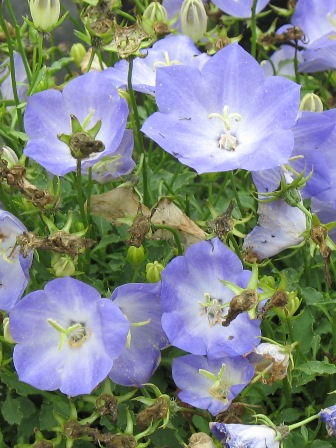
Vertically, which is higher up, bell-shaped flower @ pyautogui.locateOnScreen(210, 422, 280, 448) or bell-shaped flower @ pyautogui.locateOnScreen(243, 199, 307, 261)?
bell-shaped flower @ pyautogui.locateOnScreen(243, 199, 307, 261)

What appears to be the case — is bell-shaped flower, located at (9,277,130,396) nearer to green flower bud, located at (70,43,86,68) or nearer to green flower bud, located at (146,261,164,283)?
green flower bud, located at (146,261,164,283)

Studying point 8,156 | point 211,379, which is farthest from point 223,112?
point 211,379

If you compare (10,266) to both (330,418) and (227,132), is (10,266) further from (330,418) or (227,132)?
(330,418)

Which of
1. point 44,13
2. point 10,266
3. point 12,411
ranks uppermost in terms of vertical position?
point 44,13

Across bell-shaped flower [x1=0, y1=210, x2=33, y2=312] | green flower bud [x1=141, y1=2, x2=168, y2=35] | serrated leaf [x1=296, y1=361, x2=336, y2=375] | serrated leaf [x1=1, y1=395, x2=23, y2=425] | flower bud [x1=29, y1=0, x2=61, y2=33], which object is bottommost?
serrated leaf [x1=1, y1=395, x2=23, y2=425]

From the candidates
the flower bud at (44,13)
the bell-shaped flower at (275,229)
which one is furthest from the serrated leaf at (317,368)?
the flower bud at (44,13)

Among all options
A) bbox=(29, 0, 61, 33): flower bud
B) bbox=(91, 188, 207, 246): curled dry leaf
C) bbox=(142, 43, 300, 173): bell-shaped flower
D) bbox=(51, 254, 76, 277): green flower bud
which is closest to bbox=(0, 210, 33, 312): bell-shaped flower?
bbox=(51, 254, 76, 277): green flower bud

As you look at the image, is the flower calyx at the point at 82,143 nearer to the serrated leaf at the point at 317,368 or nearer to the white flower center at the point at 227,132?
the white flower center at the point at 227,132
